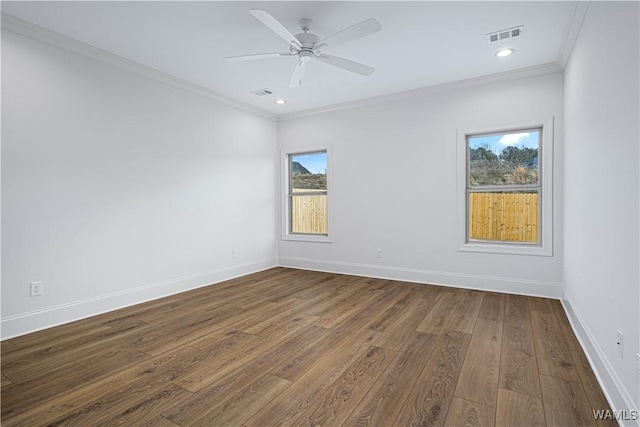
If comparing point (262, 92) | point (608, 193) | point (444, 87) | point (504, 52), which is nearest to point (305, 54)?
point (262, 92)

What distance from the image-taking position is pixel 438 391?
189 cm

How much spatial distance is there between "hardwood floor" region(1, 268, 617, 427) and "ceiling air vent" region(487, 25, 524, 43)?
265 centimetres

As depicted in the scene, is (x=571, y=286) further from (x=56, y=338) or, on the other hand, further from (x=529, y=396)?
(x=56, y=338)

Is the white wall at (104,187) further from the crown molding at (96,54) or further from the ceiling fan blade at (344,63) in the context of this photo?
the ceiling fan blade at (344,63)

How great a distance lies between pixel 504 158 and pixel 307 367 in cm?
354

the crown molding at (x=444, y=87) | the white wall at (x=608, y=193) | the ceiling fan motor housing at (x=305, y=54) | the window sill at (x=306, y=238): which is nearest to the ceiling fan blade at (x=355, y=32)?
the ceiling fan motor housing at (x=305, y=54)

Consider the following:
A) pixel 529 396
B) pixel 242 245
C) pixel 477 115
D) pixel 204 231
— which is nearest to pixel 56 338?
pixel 204 231

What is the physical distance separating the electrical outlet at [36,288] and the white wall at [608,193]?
165 inches

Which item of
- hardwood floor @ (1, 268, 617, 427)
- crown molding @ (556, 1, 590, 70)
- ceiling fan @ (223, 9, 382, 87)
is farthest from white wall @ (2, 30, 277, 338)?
crown molding @ (556, 1, 590, 70)

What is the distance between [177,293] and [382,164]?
3281 mm

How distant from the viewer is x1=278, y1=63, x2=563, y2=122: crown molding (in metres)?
3.72

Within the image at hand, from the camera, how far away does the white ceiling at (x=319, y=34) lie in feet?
8.45

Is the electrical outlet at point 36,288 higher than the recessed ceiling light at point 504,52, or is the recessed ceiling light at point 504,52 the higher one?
the recessed ceiling light at point 504,52

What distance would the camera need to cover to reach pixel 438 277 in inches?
171
